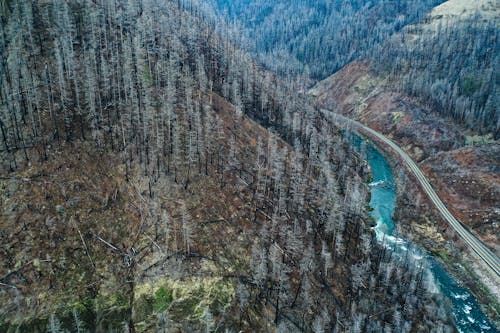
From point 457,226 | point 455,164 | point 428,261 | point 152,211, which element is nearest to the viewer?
point 152,211

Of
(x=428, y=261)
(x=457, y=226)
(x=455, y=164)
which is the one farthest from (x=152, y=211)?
(x=455, y=164)

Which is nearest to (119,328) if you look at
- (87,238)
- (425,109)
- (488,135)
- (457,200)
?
(87,238)

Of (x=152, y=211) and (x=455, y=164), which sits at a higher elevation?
(x=152, y=211)

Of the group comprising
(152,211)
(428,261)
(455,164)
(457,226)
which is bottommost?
(428,261)

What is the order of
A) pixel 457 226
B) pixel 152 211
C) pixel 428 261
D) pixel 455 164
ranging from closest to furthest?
1. pixel 152 211
2. pixel 428 261
3. pixel 457 226
4. pixel 455 164

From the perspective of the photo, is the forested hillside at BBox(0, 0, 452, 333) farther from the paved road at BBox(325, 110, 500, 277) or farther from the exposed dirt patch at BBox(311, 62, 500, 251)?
the exposed dirt patch at BBox(311, 62, 500, 251)

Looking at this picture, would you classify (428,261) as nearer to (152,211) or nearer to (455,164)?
(455,164)
